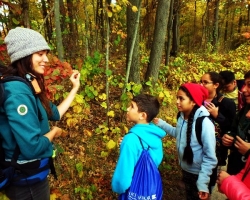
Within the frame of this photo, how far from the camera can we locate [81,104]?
4.54 m

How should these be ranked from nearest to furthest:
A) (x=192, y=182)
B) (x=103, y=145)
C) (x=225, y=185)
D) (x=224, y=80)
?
Result: (x=225, y=185), (x=192, y=182), (x=224, y=80), (x=103, y=145)

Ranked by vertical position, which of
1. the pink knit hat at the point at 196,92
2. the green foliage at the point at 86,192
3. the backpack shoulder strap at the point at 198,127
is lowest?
the green foliage at the point at 86,192

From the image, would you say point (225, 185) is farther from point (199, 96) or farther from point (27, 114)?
point (27, 114)

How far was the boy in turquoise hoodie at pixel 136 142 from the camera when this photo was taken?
211 cm

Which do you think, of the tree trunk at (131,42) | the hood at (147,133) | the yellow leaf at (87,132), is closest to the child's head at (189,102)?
the hood at (147,133)

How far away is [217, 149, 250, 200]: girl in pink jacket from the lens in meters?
1.82

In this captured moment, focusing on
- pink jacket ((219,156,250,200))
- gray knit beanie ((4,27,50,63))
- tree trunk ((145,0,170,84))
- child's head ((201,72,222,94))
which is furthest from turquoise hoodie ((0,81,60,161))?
tree trunk ((145,0,170,84))

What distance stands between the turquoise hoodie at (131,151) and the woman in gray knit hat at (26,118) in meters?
0.64

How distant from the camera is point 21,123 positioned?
61.5 inches

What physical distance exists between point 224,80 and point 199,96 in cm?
156

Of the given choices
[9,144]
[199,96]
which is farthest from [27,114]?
[199,96]

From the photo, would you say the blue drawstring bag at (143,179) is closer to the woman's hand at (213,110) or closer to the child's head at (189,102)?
the child's head at (189,102)

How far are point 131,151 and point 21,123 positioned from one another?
0.99 meters

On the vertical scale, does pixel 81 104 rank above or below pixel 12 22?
below
